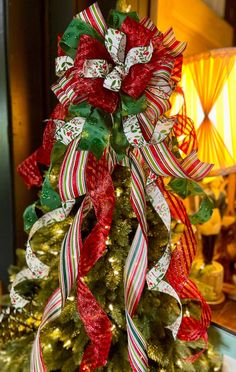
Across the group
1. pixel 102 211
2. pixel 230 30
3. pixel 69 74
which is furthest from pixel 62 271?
pixel 230 30

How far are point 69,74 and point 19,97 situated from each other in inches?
18.9

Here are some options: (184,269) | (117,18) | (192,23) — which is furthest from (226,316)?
(192,23)

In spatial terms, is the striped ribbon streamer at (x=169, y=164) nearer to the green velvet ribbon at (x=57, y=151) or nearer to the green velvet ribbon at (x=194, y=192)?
the green velvet ribbon at (x=194, y=192)

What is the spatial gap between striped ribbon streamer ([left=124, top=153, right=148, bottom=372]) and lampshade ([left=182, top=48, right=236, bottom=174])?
0.32 meters

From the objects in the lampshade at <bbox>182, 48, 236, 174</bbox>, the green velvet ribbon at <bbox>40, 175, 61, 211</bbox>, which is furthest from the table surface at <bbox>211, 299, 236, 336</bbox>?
the green velvet ribbon at <bbox>40, 175, 61, 211</bbox>

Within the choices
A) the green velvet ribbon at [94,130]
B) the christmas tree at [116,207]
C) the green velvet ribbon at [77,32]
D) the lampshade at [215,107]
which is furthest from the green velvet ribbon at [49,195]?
the lampshade at [215,107]

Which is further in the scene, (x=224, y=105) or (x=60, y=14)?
(x=60, y=14)

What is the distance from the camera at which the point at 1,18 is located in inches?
39.4

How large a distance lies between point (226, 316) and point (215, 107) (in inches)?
22.5

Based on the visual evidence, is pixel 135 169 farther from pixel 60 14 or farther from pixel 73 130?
pixel 60 14

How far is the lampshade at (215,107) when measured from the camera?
879 mm

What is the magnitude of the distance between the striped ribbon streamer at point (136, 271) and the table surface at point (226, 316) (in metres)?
0.35

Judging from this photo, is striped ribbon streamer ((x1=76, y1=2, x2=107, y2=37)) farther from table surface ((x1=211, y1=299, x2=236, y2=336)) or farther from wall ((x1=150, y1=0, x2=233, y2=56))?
table surface ((x1=211, y1=299, x2=236, y2=336))

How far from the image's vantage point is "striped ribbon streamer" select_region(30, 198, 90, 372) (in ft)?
2.16
